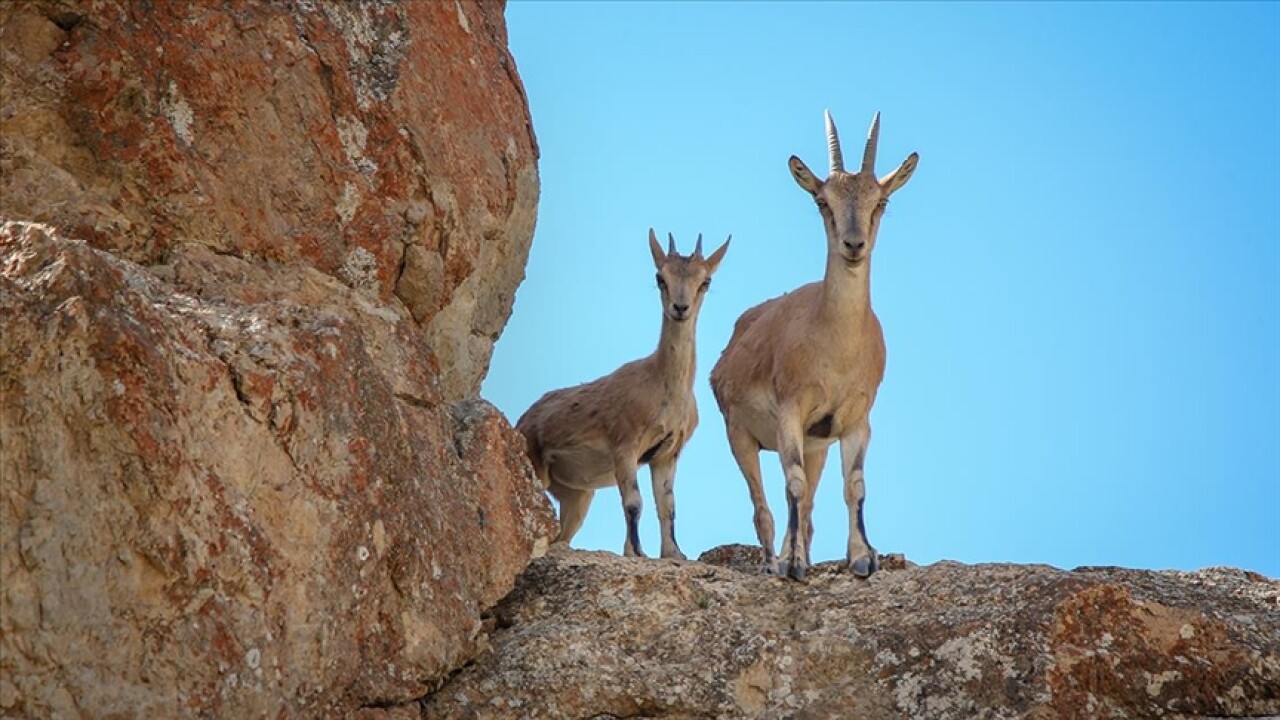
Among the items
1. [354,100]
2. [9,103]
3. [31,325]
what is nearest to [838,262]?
[354,100]

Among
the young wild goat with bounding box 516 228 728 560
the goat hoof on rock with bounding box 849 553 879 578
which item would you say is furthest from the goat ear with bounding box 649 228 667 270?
the goat hoof on rock with bounding box 849 553 879 578

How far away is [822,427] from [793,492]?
0.81 meters

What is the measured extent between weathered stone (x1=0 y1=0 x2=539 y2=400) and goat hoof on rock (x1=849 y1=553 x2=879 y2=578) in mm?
2689

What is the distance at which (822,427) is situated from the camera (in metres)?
12.2

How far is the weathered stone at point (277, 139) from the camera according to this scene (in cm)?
930

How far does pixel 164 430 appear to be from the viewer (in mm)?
7352

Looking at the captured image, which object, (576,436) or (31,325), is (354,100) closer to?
(31,325)

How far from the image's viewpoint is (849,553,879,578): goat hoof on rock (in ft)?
34.1

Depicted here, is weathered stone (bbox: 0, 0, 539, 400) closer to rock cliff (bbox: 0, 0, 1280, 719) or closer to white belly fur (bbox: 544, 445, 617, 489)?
rock cliff (bbox: 0, 0, 1280, 719)

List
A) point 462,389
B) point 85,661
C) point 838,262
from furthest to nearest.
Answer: point 838,262 < point 462,389 < point 85,661

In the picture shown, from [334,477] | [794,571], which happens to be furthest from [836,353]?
[334,477]

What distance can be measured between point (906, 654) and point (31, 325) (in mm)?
4671

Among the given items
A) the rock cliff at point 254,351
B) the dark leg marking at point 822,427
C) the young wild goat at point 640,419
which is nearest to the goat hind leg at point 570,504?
the young wild goat at point 640,419

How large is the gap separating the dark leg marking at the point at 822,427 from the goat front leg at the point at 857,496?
0.44 ft
